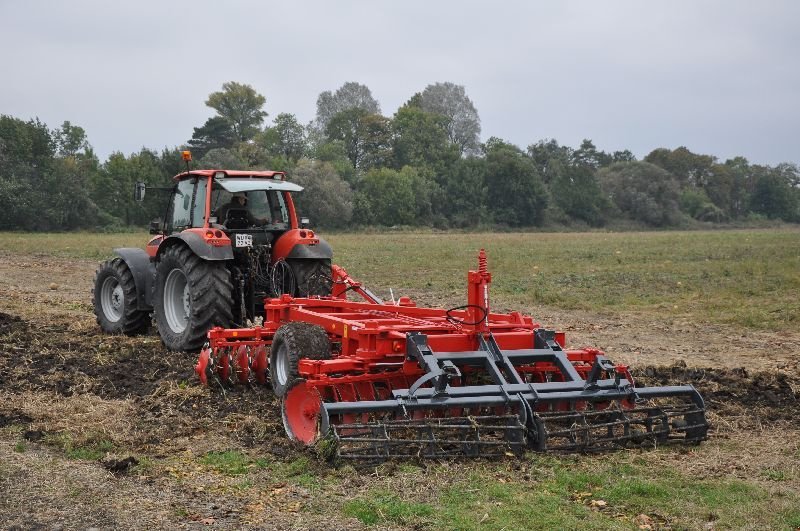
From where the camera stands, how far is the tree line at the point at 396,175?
178 feet

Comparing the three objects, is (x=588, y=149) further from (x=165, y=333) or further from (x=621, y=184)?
(x=165, y=333)

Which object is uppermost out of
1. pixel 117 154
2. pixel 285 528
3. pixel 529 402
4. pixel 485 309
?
pixel 117 154

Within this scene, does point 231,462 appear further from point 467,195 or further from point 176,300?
point 467,195

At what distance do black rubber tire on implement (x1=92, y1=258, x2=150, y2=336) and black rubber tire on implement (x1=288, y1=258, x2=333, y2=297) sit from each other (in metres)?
2.24

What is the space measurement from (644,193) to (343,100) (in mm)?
35137

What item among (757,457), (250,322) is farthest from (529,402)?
(250,322)

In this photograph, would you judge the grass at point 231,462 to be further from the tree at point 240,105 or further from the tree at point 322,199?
the tree at point 240,105

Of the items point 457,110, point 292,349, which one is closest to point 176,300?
point 292,349

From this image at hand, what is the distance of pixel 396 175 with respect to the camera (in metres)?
67.4

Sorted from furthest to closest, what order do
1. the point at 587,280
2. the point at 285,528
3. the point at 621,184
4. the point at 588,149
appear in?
1. the point at 588,149
2. the point at 621,184
3. the point at 587,280
4. the point at 285,528

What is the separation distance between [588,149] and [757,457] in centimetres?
9844

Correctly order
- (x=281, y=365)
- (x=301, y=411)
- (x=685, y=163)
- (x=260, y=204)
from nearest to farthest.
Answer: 1. (x=301, y=411)
2. (x=281, y=365)
3. (x=260, y=204)
4. (x=685, y=163)

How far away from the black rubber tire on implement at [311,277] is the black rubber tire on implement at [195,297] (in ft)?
2.78

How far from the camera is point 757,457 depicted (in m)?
6.02
